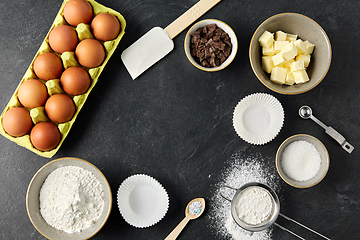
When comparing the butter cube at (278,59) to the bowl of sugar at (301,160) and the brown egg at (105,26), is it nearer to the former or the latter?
the bowl of sugar at (301,160)

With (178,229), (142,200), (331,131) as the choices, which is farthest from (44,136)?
(331,131)

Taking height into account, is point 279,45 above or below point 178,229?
above

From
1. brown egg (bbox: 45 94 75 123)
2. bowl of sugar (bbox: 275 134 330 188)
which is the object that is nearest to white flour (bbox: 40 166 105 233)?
brown egg (bbox: 45 94 75 123)

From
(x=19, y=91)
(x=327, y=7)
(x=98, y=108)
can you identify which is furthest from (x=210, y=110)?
(x=19, y=91)

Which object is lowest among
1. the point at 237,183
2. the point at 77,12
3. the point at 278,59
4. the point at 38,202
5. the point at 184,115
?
the point at 237,183

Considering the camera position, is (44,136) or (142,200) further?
(142,200)

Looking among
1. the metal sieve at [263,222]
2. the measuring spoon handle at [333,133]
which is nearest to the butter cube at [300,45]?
the measuring spoon handle at [333,133]

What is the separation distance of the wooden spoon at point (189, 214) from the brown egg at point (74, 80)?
2.69 feet

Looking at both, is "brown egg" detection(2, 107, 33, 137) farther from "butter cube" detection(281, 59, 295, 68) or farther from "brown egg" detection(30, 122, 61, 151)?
"butter cube" detection(281, 59, 295, 68)

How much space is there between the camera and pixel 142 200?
1334 millimetres

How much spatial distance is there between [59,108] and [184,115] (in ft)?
2.07

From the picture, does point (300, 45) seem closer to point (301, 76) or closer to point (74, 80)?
point (301, 76)

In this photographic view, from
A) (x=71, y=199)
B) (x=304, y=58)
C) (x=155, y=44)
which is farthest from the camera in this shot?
(x=155, y=44)

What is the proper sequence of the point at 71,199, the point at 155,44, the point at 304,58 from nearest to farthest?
the point at 71,199, the point at 304,58, the point at 155,44
